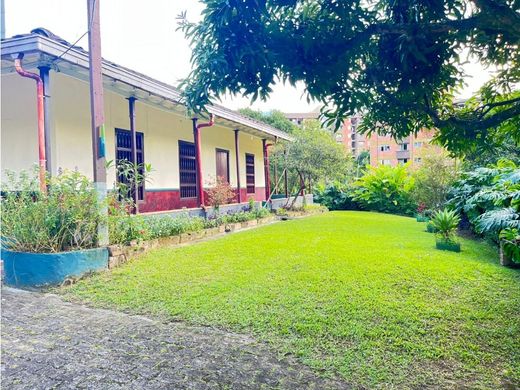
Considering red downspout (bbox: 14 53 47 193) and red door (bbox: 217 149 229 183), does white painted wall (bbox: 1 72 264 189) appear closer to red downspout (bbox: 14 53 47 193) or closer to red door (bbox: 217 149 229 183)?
red downspout (bbox: 14 53 47 193)

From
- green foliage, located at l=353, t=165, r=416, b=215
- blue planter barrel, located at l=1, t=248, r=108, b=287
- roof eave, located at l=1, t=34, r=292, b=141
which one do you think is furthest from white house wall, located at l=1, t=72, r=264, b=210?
green foliage, located at l=353, t=165, r=416, b=215

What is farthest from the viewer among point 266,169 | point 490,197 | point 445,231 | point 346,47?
point 266,169

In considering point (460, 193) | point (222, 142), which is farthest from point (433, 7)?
point (222, 142)

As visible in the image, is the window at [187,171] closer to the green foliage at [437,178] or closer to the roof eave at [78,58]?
the roof eave at [78,58]

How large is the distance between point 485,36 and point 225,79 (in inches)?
78.3

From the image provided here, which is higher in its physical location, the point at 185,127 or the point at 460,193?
the point at 185,127

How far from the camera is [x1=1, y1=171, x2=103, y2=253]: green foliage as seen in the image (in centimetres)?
526

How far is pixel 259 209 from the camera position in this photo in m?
12.9

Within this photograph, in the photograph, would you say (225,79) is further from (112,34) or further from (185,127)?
(185,127)

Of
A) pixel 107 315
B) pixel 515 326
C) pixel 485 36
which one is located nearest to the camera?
pixel 485 36

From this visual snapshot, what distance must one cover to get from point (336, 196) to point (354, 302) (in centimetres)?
1630

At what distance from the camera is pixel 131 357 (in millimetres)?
2975

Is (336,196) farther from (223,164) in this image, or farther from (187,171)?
(187,171)

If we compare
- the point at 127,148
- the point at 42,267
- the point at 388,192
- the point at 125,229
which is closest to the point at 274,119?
the point at 388,192
